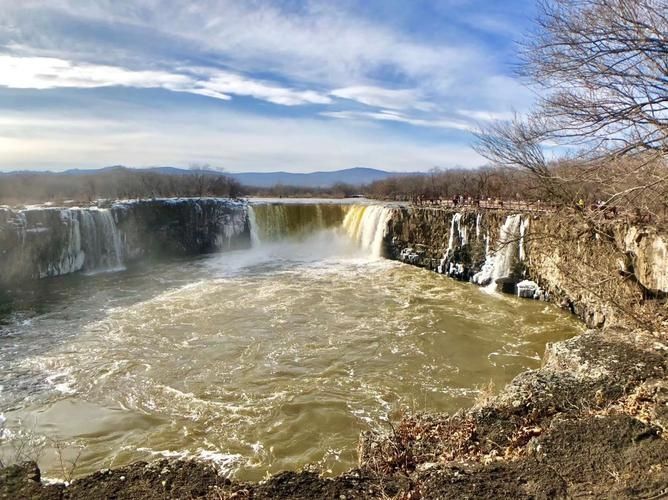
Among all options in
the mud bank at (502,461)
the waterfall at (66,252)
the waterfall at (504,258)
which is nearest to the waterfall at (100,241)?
the waterfall at (66,252)

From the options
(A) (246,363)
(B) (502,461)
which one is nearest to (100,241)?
(A) (246,363)

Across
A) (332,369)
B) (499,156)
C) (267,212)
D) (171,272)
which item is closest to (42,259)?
(171,272)

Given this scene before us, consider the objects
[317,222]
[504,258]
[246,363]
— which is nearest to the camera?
[246,363]

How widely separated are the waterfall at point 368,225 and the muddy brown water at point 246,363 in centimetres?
666

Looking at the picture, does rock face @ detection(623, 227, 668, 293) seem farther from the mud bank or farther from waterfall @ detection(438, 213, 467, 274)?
waterfall @ detection(438, 213, 467, 274)

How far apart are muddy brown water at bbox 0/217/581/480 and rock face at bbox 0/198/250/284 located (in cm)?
258

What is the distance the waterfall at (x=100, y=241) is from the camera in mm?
23797

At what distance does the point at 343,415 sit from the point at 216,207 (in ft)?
82.5

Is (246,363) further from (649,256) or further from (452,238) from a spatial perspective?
(452,238)

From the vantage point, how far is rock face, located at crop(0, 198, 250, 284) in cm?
2111

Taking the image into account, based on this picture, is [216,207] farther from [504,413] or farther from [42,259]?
[504,413]

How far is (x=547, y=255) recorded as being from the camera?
54.6 ft

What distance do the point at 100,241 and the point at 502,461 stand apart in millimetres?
25152

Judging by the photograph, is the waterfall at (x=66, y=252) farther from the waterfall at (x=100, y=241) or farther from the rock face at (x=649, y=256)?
the rock face at (x=649, y=256)
